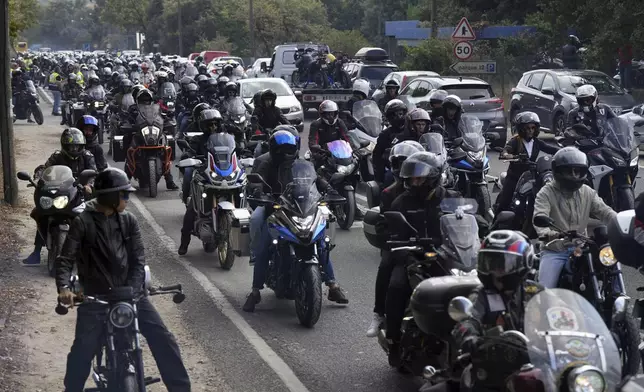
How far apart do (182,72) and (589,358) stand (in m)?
39.4

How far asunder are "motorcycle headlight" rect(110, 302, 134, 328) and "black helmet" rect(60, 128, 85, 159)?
6157mm

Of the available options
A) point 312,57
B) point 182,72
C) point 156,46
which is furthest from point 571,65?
point 156,46

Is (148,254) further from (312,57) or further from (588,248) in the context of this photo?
(312,57)

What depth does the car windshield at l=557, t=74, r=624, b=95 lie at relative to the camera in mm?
27906

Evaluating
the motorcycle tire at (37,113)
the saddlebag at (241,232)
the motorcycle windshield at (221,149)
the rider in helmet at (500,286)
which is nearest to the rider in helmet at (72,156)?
the motorcycle windshield at (221,149)

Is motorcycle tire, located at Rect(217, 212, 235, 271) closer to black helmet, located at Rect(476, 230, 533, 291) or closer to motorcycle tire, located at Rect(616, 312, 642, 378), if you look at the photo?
motorcycle tire, located at Rect(616, 312, 642, 378)

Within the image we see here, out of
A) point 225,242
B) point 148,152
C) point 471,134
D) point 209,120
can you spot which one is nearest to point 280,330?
point 225,242

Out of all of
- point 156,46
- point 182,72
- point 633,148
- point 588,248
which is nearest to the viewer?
point 588,248

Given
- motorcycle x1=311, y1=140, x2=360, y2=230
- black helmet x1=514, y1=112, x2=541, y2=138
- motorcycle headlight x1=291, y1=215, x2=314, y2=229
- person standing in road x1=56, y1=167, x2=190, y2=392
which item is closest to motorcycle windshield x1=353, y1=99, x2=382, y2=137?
motorcycle x1=311, y1=140, x2=360, y2=230

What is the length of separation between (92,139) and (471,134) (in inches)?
191

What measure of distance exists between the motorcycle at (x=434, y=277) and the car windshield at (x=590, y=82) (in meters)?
20.2

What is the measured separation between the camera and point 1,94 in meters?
17.7

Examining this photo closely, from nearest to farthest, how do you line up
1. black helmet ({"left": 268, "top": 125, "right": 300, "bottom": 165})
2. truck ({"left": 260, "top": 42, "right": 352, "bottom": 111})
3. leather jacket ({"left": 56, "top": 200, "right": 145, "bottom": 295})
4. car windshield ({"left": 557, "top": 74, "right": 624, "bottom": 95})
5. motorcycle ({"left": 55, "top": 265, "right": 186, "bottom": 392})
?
1. motorcycle ({"left": 55, "top": 265, "right": 186, "bottom": 392})
2. leather jacket ({"left": 56, "top": 200, "right": 145, "bottom": 295})
3. black helmet ({"left": 268, "top": 125, "right": 300, "bottom": 165})
4. car windshield ({"left": 557, "top": 74, "right": 624, "bottom": 95})
5. truck ({"left": 260, "top": 42, "right": 352, "bottom": 111})

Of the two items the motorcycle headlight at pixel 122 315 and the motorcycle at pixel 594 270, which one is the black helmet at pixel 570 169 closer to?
the motorcycle at pixel 594 270
